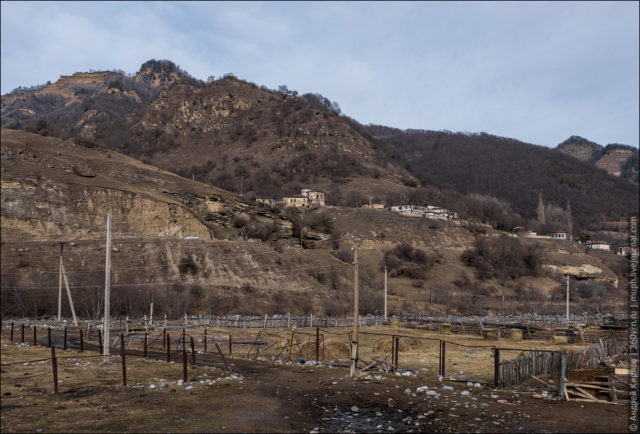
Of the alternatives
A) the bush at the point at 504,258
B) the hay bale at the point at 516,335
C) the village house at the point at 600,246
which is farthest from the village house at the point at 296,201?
the village house at the point at 600,246

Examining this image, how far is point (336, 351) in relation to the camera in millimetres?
23062

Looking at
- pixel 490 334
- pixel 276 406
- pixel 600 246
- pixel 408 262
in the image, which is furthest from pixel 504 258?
pixel 276 406

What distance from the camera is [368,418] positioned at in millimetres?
11859

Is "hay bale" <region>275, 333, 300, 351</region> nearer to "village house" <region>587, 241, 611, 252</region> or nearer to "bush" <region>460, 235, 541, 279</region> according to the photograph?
"bush" <region>460, 235, 541, 279</region>

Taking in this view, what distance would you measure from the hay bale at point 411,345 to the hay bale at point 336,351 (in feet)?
18.6

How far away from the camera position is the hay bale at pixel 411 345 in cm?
2777

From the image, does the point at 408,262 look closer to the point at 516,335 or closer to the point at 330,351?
the point at 516,335

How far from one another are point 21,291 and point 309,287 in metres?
30.9

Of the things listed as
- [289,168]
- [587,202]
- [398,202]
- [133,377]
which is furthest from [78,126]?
[587,202]

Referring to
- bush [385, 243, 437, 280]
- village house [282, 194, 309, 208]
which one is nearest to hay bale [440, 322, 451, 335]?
bush [385, 243, 437, 280]

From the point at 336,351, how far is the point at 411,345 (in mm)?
6865

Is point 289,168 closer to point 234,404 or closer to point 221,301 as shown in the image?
point 221,301

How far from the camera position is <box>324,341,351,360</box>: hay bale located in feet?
74.8

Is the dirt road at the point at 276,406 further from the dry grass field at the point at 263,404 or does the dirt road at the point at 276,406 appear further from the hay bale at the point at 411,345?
the hay bale at the point at 411,345
